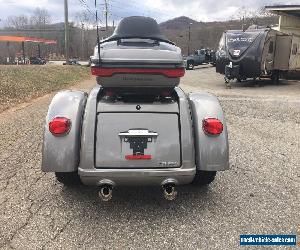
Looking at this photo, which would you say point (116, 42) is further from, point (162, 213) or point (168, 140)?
point (162, 213)

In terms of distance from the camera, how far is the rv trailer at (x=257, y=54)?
59.5 feet

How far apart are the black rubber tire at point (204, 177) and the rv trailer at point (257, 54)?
47.9 ft

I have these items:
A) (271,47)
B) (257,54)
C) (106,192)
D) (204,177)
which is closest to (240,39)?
(257,54)

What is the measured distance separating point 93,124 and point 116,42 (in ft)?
4.42

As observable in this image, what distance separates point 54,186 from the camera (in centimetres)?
465

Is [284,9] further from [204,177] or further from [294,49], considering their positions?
[204,177]

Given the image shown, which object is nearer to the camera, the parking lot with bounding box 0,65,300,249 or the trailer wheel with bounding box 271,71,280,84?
the parking lot with bounding box 0,65,300,249

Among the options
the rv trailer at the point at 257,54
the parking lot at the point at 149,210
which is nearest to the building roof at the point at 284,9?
the rv trailer at the point at 257,54

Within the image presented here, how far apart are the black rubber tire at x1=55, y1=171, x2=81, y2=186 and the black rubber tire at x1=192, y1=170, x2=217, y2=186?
1410 millimetres

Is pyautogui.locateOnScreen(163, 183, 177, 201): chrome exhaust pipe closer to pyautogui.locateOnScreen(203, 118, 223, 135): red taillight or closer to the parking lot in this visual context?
the parking lot

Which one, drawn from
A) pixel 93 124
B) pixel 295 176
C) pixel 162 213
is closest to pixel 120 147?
pixel 93 124

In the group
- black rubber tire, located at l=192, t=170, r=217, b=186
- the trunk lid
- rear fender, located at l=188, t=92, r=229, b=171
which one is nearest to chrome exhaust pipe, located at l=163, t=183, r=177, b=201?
the trunk lid

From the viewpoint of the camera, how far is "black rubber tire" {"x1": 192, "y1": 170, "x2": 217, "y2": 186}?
427 cm

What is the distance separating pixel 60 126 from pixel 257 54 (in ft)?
52.0
